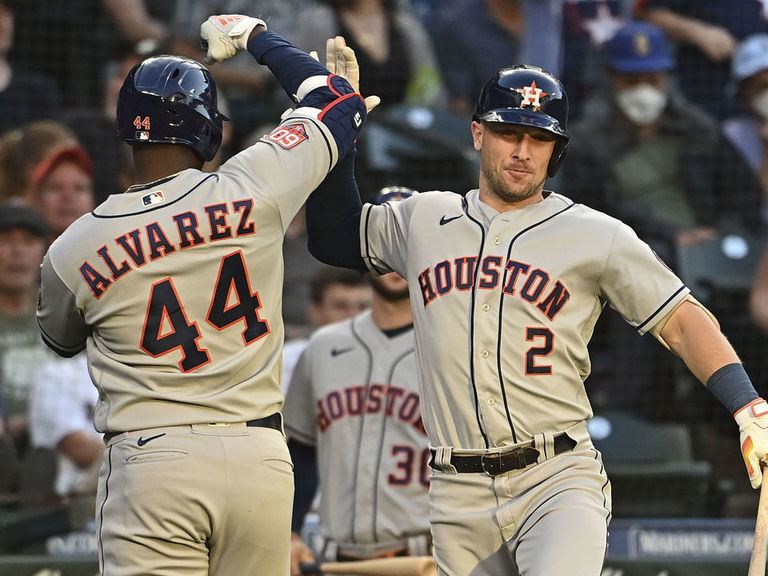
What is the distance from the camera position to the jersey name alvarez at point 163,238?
3.53 m

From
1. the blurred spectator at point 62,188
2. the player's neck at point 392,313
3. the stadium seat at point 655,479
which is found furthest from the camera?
the blurred spectator at point 62,188

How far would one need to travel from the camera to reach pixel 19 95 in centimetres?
820

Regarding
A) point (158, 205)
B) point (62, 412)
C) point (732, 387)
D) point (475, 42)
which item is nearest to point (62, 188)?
point (62, 412)

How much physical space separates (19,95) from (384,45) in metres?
2.28

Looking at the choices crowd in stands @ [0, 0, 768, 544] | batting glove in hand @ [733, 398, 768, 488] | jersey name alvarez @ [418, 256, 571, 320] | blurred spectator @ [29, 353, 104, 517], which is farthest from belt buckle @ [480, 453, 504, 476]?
blurred spectator @ [29, 353, 104, 517]

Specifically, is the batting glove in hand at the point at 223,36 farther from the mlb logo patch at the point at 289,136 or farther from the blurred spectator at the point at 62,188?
the blurred spectator at the point at 62,188

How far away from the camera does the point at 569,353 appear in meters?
3.80

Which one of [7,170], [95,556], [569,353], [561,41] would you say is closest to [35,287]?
[7,170]

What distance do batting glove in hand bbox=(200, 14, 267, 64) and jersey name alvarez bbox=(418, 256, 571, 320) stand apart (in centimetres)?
95

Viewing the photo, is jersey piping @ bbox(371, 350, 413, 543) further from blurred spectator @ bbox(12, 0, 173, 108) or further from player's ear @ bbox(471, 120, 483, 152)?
blurred spectator @ bbox(12, 0, 173, 108)

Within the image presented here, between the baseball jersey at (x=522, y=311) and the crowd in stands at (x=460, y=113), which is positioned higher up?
the baseball jersey at (x=522, y=311)

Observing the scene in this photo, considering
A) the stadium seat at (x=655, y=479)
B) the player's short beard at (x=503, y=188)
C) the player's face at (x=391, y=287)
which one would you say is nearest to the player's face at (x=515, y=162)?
the player's short beard at (x=503, y=188)

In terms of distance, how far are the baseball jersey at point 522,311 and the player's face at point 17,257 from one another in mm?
3751

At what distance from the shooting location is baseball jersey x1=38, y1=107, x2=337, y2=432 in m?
3.53
